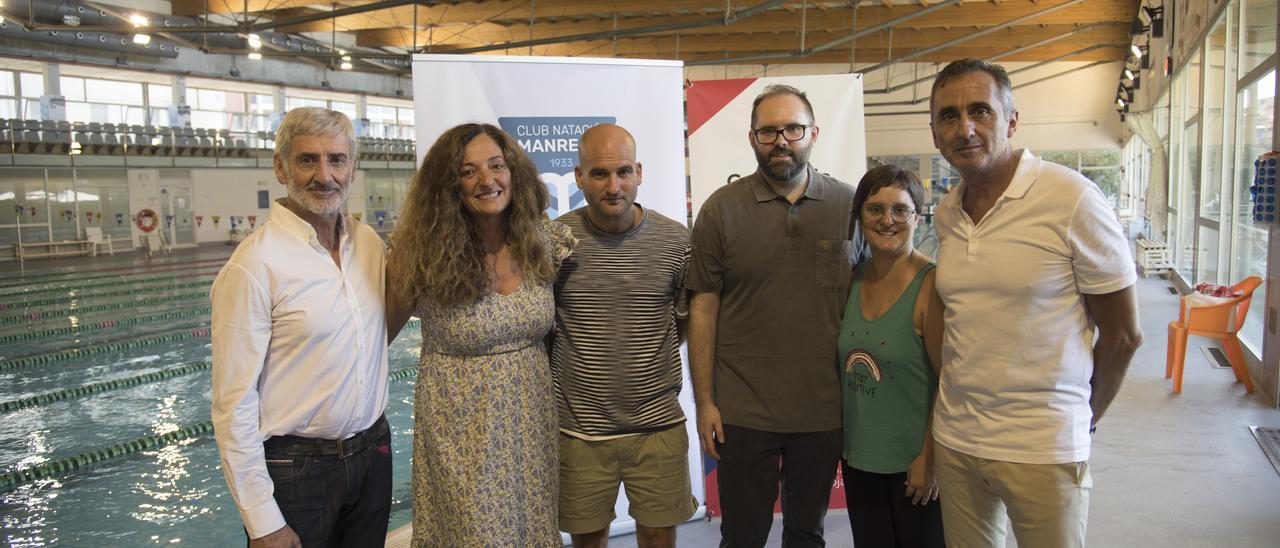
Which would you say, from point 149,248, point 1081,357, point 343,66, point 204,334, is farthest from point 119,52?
point 1081,357

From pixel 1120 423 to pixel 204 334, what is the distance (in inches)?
322

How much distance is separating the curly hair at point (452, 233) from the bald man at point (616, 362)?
0.15 meters

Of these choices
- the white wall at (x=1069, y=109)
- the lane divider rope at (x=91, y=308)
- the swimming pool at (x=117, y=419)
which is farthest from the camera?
the white wall at (x=1069, y=109)

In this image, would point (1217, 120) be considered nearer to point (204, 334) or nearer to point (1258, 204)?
point (1258, 204)

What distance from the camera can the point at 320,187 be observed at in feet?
5.61

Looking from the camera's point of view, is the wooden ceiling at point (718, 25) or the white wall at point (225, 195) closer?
the wooden ceiling at point (718, 25)

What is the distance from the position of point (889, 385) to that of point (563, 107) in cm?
164

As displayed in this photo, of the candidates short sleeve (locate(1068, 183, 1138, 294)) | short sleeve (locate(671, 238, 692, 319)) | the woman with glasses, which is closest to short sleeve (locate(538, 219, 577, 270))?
short sleeve (locate(671, 238, 692, 319))

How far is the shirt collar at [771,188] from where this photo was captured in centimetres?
202

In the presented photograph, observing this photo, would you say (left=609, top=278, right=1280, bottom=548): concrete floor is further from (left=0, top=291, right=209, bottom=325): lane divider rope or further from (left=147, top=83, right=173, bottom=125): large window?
(left=147, top=83, right=173, bottom=125): large window

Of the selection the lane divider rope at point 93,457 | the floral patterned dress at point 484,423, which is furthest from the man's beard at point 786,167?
the lane divider rope at point 93,457

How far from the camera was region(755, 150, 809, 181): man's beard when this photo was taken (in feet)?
6.45

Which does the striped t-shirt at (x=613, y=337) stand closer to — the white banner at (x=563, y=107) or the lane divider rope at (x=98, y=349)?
the white banner at (x=563, y=107)

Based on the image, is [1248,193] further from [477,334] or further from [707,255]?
[477,334]
